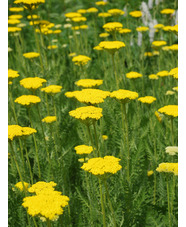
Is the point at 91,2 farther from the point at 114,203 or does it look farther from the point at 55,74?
the point at 114,203

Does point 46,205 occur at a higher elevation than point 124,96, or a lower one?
lower

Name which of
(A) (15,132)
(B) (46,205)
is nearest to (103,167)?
(B) (46,205)

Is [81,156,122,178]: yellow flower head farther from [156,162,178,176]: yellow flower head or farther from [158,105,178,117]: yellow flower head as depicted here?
[158,105,178,117]: yellow flower head

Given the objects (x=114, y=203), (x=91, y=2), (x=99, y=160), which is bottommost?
(x=114, y=203)

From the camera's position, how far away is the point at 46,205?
0.69 m

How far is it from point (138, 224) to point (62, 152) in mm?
470

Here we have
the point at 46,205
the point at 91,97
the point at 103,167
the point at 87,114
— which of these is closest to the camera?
the point at 46,205

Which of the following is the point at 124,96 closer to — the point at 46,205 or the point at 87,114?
the point at 87,114

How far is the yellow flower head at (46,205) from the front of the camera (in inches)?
26.6

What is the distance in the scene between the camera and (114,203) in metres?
1.11

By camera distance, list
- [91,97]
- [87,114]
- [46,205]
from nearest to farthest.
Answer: [46,205] < [87,114] < [91,97]

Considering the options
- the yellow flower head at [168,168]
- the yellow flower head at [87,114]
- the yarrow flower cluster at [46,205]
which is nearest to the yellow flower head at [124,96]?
the yellow flower head at [87,114]
